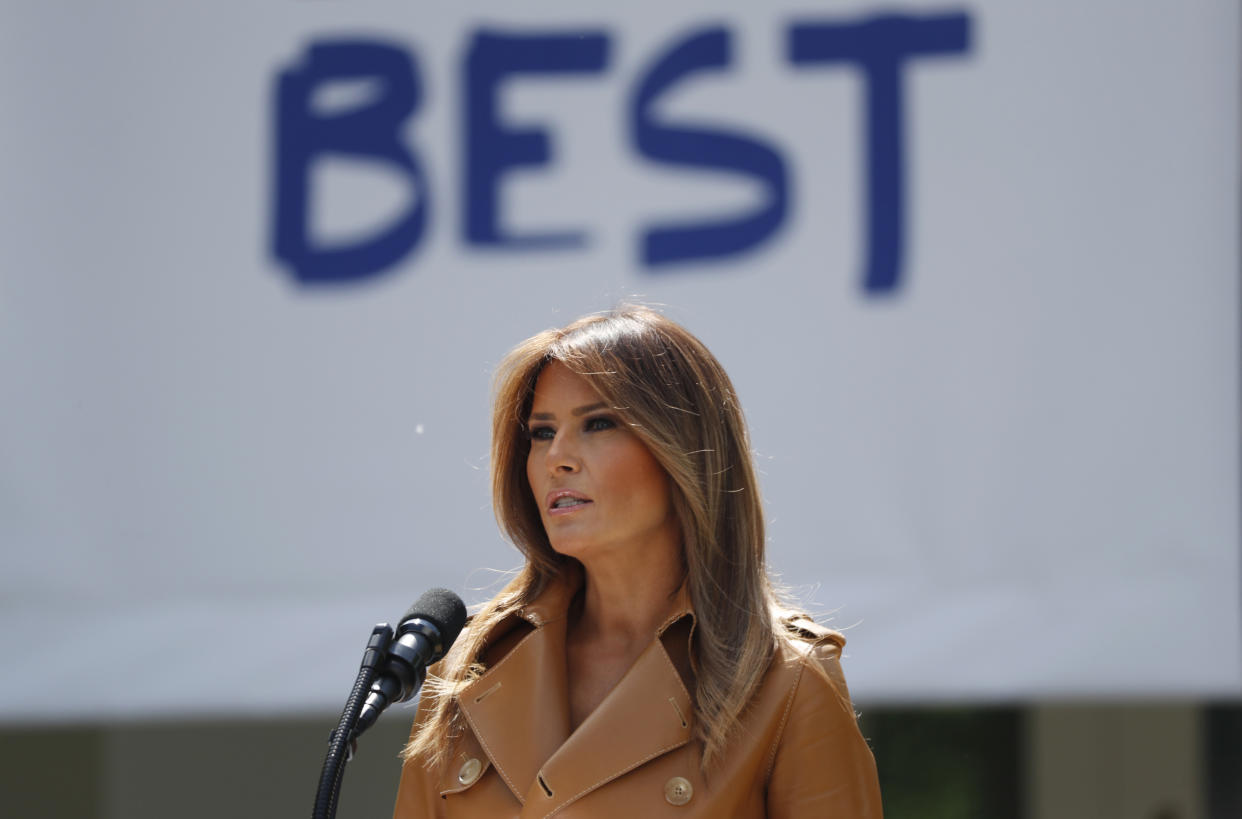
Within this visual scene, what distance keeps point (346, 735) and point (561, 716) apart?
0.55 metres

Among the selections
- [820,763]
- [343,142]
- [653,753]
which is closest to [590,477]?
[653,753]

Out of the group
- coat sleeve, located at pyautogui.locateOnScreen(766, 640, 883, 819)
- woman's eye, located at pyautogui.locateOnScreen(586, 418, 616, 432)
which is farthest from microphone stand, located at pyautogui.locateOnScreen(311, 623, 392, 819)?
coat sleeve, located at pyautogui.locateOnScreen(766, 640, 883, 819)

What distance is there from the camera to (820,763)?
6.54 ft

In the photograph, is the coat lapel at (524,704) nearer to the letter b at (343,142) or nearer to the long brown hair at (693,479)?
the long brown hair at (693,479)

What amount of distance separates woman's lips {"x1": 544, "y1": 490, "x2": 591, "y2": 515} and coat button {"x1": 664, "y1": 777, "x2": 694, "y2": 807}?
17.1 inches

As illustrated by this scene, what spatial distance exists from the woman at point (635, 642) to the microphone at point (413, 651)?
29cm

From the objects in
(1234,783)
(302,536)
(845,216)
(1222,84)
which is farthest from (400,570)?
(1234,783)

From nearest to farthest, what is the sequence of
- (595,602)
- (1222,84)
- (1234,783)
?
(595,602) → (1222,84) → (1234,783)

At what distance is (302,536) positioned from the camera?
3.87m

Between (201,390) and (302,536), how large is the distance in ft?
1.73

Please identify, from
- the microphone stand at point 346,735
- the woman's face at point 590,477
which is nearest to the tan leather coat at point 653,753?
the woman's face at point 590,477

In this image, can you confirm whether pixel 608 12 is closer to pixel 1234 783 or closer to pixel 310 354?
pixel 310 354

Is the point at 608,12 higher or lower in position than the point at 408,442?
higher

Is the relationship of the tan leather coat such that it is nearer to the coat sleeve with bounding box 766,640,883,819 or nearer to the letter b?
the coat sleeve with bounding box 766,640,883,819
